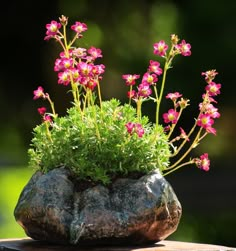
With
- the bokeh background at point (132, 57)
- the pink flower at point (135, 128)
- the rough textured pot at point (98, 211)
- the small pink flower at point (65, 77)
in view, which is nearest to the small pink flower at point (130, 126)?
the pink flower at point (135, 128)

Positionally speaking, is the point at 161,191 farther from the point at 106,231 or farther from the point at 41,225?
the point at 41,225

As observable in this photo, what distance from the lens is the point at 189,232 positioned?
12797 mm

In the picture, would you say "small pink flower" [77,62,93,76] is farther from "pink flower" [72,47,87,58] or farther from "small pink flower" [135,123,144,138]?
"small pink flower" [135,123,144,138]

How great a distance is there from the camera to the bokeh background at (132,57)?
2097cm

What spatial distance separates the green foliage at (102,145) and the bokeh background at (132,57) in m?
13.8

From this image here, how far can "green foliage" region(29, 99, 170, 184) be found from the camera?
498 centimetres

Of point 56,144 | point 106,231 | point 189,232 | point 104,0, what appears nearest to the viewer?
point 106,231

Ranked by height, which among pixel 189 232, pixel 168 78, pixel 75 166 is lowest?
pixel 189 232

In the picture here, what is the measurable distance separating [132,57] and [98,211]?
688 inches

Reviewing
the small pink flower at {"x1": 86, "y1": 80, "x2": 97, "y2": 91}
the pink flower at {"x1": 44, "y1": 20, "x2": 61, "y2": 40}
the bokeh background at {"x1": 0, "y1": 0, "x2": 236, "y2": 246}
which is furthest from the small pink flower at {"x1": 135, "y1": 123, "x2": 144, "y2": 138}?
the bokeh background at {"x1": 0, "y1": 0, "x2": 236, "y2": 246}

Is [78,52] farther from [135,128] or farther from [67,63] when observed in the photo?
[135,128]

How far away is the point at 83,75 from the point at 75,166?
1.82 ft

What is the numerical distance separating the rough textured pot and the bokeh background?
13.9 m

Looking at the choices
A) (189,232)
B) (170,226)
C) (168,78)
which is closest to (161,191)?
(170,226)
